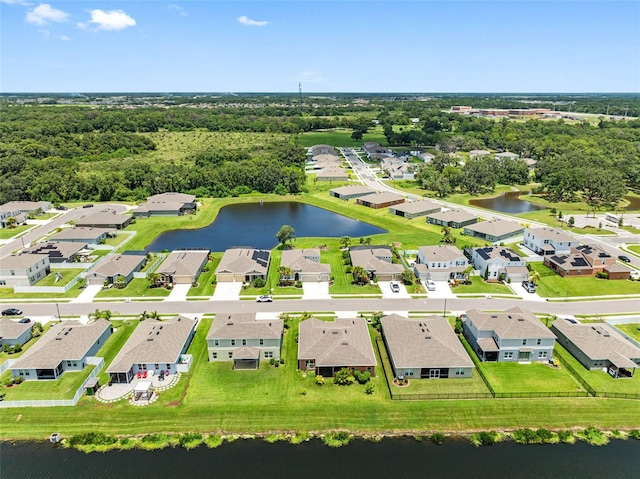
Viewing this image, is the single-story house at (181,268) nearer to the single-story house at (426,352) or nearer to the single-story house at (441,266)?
the single-story house at (426,352)

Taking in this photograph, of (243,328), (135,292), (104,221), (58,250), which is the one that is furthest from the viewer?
(104,221)

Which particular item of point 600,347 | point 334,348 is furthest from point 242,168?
point 600,347

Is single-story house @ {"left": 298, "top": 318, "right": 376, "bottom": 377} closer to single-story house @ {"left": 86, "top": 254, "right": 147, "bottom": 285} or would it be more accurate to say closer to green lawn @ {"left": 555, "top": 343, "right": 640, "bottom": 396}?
green lawn @ {"left": 555, "top": 343, "right": 640, "bottom": 396}

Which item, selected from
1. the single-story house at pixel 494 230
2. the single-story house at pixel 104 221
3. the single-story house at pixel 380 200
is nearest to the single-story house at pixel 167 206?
the single-story house at pixel 104 221

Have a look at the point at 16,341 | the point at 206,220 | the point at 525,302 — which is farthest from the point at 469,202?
the point at 16,341

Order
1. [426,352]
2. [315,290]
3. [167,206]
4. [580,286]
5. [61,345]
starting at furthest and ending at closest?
[167,206] → [580,286] → [315,290] → [61,345] → [426,352]

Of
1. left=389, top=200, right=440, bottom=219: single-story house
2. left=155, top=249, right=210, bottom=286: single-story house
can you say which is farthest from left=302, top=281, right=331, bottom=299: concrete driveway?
left=389, top=200, right=440, bottom=219: single-story house

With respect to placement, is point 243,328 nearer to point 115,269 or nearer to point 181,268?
point 181,268
